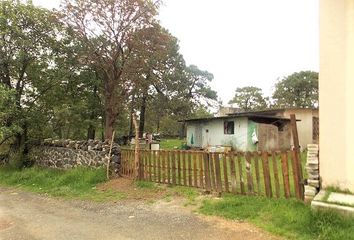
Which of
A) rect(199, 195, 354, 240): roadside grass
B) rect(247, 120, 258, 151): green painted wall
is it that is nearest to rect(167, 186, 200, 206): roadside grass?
rect(199, 195, 354, 240): roadside grass

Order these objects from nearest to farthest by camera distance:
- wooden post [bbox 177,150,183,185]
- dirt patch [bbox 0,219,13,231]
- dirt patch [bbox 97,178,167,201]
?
dirt patch [bbox 0,219,13,231]
dirt patch [bbox 97,178,167,201]
wooden post [bbox 177,150,183,185]

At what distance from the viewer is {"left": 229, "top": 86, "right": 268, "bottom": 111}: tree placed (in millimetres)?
51250

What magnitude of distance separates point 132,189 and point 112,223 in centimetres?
334

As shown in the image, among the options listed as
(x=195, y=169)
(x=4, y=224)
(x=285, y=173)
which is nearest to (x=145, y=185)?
(x=195, y=169)

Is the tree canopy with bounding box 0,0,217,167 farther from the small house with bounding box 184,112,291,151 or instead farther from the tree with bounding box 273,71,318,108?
the tree with bounding box 273,71,318,108

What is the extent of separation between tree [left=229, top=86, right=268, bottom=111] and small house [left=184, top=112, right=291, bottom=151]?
27.6 metres

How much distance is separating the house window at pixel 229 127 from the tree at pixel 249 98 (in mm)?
28470

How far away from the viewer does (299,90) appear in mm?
44906

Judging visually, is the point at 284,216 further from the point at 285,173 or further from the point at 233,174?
the point at 233,174

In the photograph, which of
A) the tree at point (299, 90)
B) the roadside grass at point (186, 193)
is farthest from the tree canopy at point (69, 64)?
the tree at point (299, 90)

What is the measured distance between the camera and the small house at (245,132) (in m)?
21.7

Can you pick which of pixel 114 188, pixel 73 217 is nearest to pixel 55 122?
pixel 114 188

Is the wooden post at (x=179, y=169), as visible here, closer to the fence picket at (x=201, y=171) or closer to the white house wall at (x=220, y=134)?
the fence picket at (x=201, y=171)

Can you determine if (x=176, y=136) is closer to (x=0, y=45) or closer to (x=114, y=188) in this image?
(x=0, y=45)
